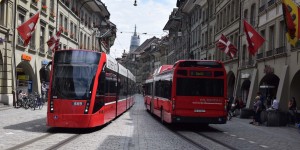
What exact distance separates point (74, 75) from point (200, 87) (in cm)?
510

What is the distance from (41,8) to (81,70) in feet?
77.9

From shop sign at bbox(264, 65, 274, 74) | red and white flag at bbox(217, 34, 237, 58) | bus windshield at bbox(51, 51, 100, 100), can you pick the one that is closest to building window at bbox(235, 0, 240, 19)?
red and white flag at bbox(217, 34, 237, 58)

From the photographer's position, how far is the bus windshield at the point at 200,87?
18.0m

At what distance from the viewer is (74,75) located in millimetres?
16031

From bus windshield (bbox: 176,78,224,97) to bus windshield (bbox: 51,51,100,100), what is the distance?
11.8 feet

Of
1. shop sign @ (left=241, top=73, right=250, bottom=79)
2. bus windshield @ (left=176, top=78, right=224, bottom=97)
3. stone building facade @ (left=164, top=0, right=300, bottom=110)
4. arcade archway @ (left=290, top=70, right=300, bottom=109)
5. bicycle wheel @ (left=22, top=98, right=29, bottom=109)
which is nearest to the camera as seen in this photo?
bus windshield @ (left=176, top=78, right=224, bottom=97)

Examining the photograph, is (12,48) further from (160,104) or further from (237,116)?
(237,116)

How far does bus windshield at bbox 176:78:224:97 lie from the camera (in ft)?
59.1

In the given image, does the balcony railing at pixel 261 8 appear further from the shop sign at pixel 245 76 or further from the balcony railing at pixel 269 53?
the shop sign at pixel 245 76

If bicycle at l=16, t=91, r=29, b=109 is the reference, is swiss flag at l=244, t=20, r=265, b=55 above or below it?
above

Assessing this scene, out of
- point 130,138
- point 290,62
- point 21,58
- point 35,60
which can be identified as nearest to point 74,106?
point 130,138

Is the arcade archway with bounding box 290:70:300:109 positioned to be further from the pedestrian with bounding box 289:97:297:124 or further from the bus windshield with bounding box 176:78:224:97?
the bus windshield with bounding box 176:78:224:97

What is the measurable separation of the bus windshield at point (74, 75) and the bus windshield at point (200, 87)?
3609 mm

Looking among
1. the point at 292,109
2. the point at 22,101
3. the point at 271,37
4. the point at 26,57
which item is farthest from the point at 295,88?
the point at 26,57
